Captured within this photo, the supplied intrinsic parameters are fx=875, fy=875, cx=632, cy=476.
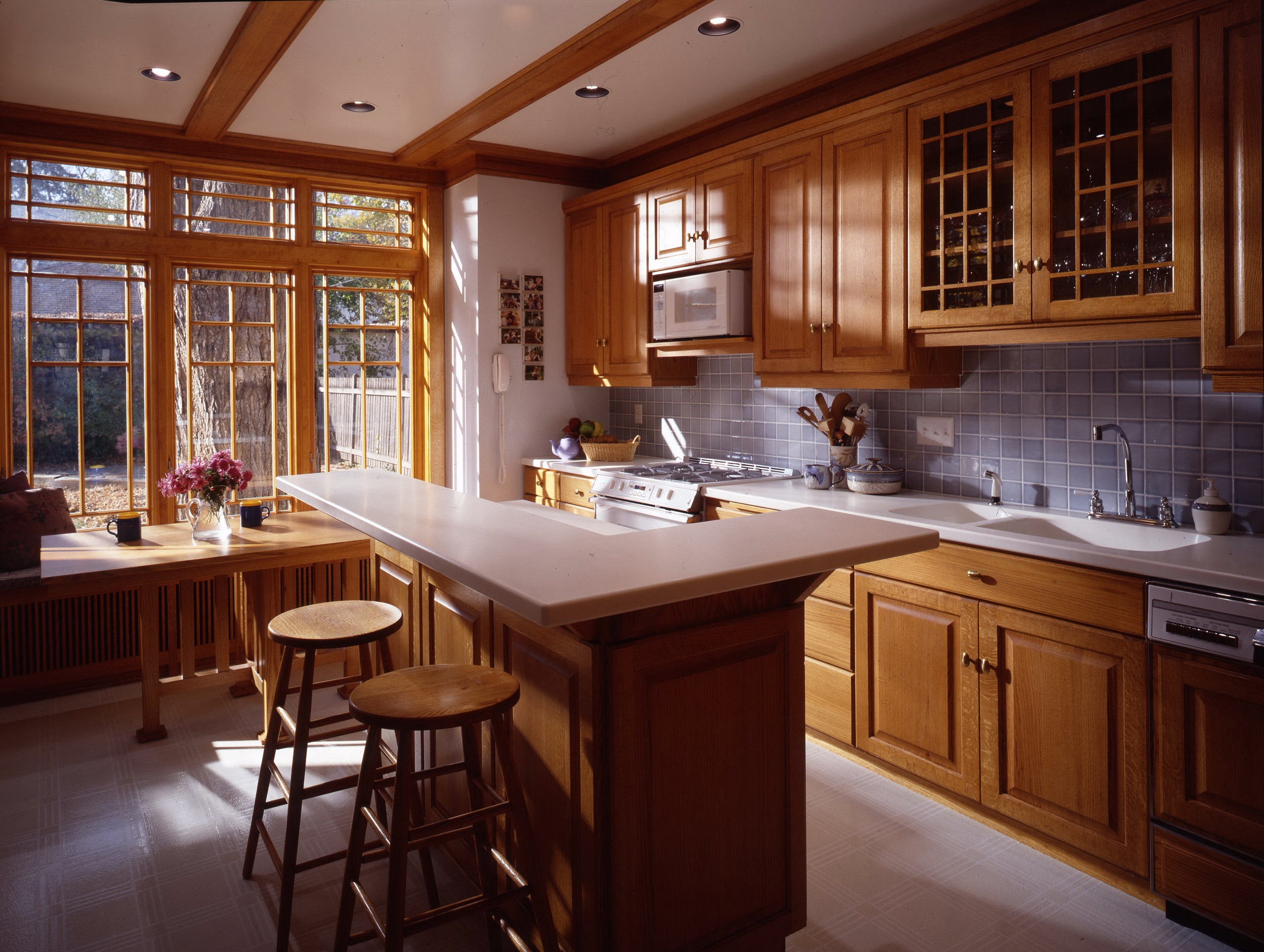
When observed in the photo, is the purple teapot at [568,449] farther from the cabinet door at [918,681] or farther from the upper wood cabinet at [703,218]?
the cabinet door at [918,681]

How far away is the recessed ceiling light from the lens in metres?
2.98

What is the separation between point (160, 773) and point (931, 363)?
122 inches

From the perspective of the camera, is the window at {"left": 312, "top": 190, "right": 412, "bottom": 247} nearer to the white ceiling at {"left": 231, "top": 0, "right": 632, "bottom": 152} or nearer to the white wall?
the white wall

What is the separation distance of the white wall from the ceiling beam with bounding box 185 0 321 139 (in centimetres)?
126

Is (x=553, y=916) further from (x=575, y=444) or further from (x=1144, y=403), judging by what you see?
(x=575, y=444)

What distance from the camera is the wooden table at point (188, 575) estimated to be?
3.18m

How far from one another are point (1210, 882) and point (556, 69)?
3.32m

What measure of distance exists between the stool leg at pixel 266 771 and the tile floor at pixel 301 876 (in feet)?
0.24

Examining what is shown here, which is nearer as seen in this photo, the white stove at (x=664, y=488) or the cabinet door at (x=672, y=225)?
the white stove at (x=664, y=488)

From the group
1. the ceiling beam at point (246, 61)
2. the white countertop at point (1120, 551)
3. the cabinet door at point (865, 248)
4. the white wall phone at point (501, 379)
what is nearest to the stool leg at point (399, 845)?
the white countertop at point (1120, 551)

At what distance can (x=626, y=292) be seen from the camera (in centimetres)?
450

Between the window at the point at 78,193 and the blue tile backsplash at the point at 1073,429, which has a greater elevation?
the window at the point at 78,193

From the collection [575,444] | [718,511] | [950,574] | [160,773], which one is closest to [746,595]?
[950,574]

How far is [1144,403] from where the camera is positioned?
2732 millimetres
